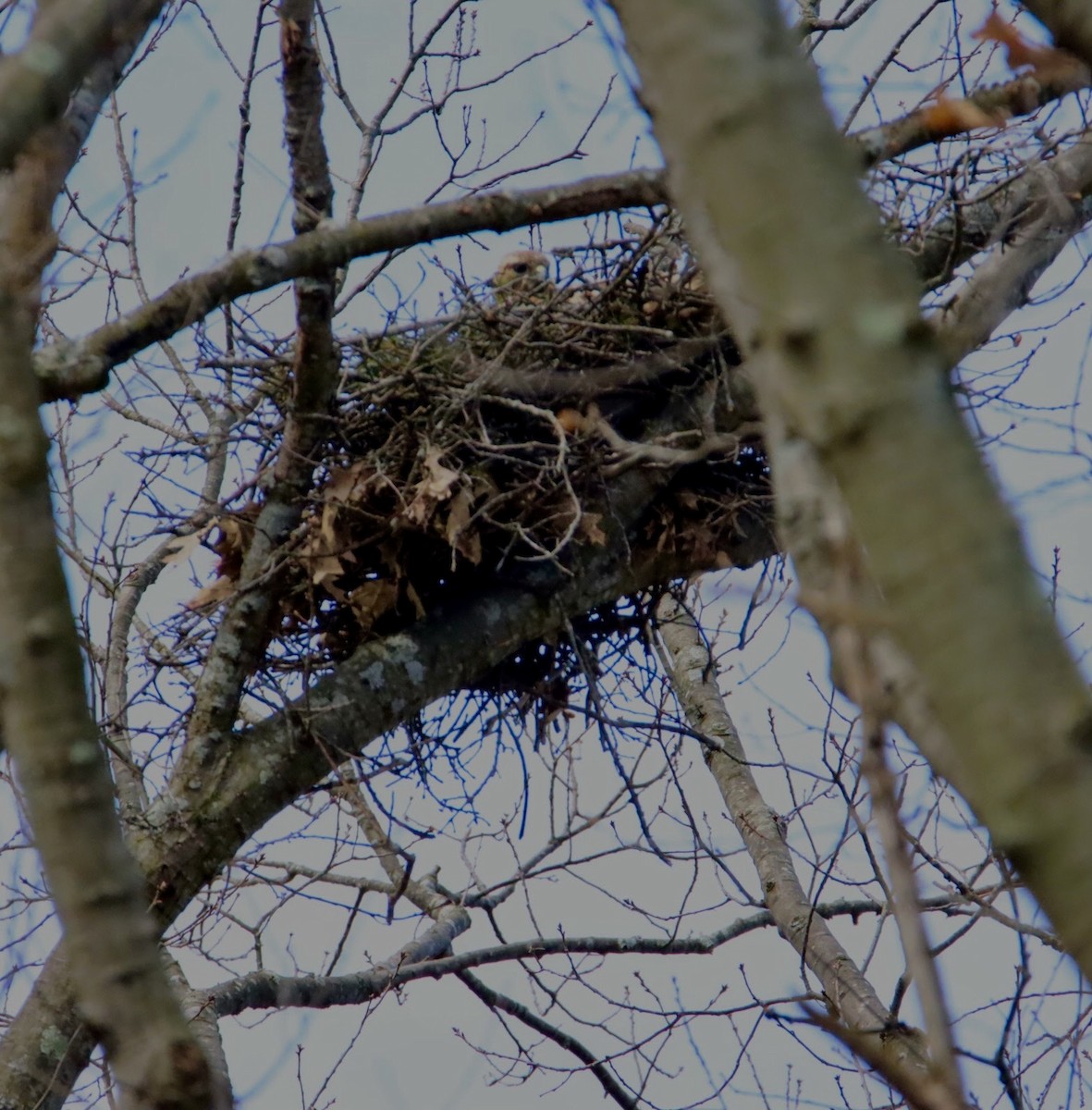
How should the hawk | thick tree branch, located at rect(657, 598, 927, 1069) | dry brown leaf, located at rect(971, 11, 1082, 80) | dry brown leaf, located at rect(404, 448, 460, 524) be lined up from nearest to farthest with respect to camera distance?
dry brown leaf, located at rect(971, 11, 1082, 80)
dry brown leaf, located at rect(404, 448, 460, 524)
the hawk
thick tree branch, located at rect(657, 598, 927, 1069)

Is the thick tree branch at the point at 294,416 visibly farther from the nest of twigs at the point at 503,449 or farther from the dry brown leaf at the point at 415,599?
the dry brown leaf at the point at 415,599

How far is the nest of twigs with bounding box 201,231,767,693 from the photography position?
120 inches

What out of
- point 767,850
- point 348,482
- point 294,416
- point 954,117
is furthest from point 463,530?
point 767,850

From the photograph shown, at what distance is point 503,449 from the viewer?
304 centimetres

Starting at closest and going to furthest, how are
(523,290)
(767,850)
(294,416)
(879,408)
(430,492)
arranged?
(879,408) < (294,416) < (430,492) < (523,290) < (767,850)

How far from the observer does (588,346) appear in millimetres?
3275

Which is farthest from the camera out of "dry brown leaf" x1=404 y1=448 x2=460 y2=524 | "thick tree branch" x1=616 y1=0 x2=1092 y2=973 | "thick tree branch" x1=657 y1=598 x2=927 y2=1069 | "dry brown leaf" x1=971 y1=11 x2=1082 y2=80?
"thick tree branch" x1=657 y1=598 x2=927 y2=1069

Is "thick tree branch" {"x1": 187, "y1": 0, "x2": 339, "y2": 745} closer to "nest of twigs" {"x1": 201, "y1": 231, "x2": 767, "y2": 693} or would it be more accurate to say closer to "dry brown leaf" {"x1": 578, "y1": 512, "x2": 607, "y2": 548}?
"nest of twigs" {"x1": 201, "y1": 231, "x2": 767, "y2": 693}

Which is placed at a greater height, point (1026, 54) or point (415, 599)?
point (415, 599)

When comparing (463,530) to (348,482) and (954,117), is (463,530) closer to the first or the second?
(348,482)

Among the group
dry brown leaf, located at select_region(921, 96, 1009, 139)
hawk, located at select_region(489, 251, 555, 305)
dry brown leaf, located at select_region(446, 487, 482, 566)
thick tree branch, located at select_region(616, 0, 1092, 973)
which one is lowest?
thick tree branch, located at select_region(616, 0, 1092, 973)

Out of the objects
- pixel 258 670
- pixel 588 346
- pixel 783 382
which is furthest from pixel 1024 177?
pixel 783 382

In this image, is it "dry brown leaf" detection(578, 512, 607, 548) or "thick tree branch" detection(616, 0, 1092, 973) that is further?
"dry brown leaf" detection(578, 512, 607, 548)

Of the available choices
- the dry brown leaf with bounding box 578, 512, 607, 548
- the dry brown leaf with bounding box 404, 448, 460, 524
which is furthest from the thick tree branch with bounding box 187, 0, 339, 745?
the dry brown leaf with bounding box 578, 512, 607, 548
